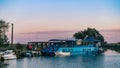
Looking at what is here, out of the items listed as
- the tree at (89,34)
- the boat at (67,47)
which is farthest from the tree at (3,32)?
the tree at (89,34)

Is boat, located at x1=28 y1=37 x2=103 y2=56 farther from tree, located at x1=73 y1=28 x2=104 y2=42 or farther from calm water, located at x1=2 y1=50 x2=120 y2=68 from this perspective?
tree, located at x1=73 y1=28 x2=104 y2=42

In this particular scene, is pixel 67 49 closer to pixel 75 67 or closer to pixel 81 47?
pixel 81 47

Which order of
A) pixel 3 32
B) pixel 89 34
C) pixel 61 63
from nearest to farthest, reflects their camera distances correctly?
pixel 61 63 < pixel 3 32 < pixel 89 34

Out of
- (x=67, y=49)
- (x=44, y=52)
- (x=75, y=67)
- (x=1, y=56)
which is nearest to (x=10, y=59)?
(x=1, y=56)

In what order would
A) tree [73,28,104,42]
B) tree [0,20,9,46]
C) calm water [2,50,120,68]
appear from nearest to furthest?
calm water [2,50,120,68] < tree [0,20,9,46] < tree [73,28,104,42]

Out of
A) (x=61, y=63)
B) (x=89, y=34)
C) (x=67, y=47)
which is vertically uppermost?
(x=89, y=34)

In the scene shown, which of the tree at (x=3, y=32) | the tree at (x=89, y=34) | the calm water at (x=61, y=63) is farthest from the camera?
the tree at (x=89, y=34)

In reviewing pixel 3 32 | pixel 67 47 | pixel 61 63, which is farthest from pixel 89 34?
pixel 61 63

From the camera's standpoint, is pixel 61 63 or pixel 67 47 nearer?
pixel 61 63

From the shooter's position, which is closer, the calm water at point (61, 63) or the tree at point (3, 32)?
the calm water at point (61, 63)

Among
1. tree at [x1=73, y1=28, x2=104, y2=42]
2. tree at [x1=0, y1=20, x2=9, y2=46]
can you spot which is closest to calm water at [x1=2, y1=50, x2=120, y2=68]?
tree at [x1=0, y1=20, x2=9, y2=46]

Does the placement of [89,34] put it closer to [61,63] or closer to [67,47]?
[67,47]

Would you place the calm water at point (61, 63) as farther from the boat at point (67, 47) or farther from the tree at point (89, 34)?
the tree at point (89, 34)

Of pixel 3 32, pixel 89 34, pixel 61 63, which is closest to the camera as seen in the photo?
pixel 61 63
